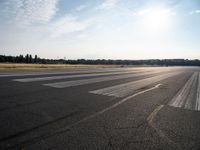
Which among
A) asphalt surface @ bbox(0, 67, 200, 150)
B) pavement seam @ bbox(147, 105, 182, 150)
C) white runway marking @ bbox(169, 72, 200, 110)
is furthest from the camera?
white runway marking @ bbox(169, 72, 200, 110)

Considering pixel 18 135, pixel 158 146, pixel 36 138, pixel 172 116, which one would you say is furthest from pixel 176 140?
pixel 18 135

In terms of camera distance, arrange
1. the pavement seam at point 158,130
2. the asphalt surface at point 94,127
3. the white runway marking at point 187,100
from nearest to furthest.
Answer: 1. the asphalt surface at point 94,127
2. the pavement seam at point 158,130
3. the white runway marking at point 187,100

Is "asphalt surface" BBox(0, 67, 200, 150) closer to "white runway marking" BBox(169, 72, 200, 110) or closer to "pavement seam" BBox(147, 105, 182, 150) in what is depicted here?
"pavement seam" BBox(147, 105, 182, 150)

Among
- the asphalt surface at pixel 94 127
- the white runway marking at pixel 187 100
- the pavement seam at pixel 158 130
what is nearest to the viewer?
the asphalt surface at pixel 94 127

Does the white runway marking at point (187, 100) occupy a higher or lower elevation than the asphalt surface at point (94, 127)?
lower

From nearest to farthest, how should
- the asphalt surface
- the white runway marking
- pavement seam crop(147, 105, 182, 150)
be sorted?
the asphalt surface → pavement seam crop(147, 105, 182, 150) → the white runway marking

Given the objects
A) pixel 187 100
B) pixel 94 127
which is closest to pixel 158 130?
pixel 94 127

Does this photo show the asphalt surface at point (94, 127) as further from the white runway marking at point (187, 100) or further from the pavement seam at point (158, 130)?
the white runway marking at point (187, 100)

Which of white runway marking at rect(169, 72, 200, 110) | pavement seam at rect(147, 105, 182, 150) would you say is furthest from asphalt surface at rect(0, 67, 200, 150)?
white runway marking at rect(169, 72, 200, 110)

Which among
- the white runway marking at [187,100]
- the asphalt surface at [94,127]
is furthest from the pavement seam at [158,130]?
the white runway marking at [187,100]

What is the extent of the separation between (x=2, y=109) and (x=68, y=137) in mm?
3080

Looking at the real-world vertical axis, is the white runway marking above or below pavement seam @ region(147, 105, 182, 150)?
below

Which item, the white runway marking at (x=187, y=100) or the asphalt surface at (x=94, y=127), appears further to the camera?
the white runway marking at (x=187, y=100)

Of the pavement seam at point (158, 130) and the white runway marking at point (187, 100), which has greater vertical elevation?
the pavement seam at point (158, 130)
